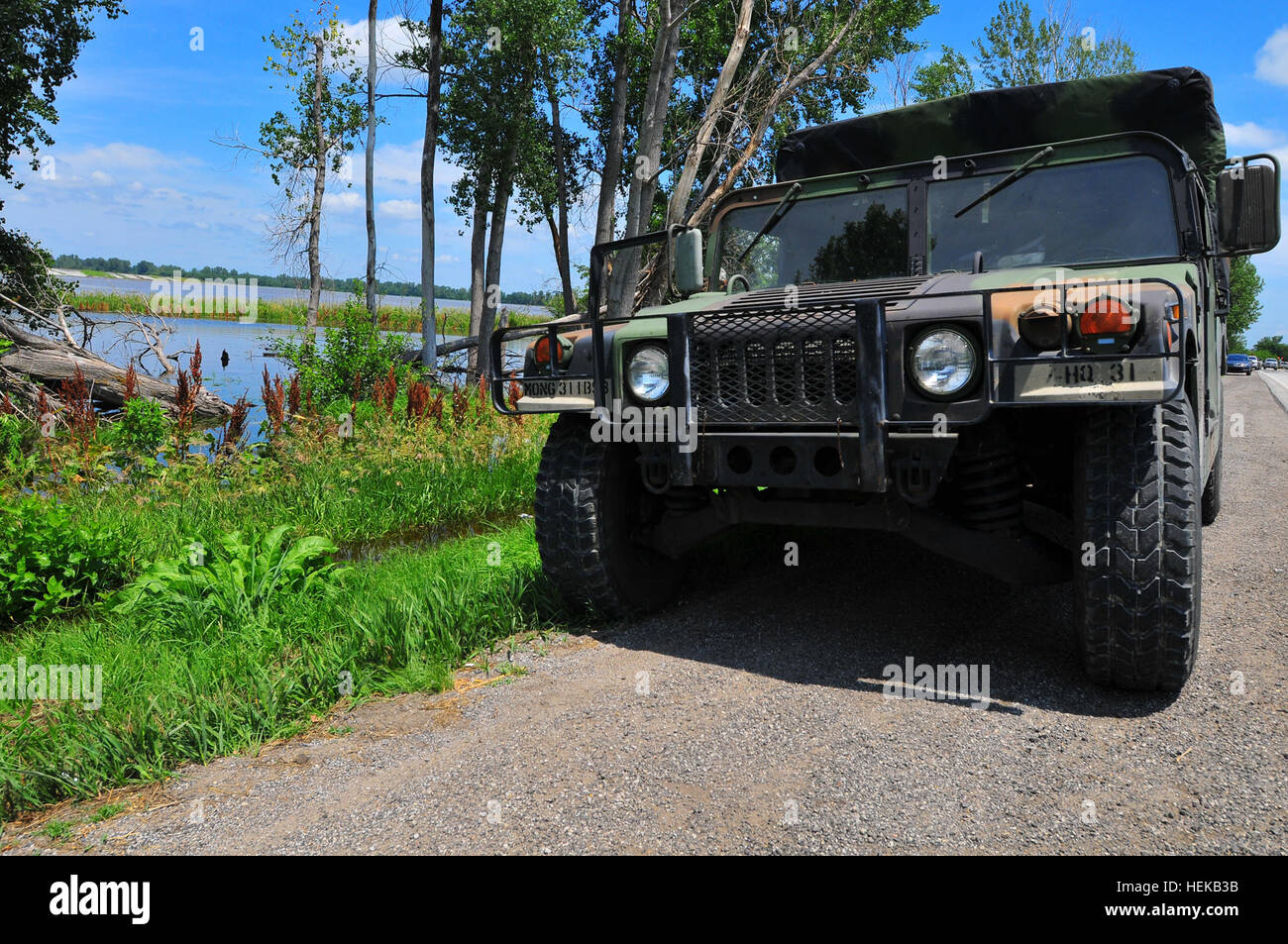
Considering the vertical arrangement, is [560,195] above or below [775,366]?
above

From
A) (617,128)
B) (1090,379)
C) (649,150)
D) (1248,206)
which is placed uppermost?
(617,128)

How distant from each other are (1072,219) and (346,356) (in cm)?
894

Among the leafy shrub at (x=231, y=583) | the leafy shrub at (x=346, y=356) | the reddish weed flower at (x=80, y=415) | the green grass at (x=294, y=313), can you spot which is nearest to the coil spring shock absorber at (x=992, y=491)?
the leafy shrub at (x=231, y=583)

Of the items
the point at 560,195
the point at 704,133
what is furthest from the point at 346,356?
the point at 560,195

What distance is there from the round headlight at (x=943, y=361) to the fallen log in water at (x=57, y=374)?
311 inches

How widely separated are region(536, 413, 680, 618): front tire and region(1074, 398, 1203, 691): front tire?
1927mm

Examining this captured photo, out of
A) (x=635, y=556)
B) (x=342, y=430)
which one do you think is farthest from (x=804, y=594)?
(x=342, y=430)

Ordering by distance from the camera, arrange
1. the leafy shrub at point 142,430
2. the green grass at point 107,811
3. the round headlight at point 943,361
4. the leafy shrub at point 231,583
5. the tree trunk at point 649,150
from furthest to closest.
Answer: the tree trunk at point 649,150
the leafy shrub at point 142,430
the leafy shrub at point 231,583
the round headlight at point 943,361
the green grass at point 107,811

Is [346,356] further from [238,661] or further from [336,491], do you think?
[238,661]

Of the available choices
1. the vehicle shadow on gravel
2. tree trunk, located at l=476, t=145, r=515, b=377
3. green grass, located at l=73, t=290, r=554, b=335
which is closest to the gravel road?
the vehicle shadow on gravel

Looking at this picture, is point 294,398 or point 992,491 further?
point 294,398

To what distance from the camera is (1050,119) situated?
516 centimetres

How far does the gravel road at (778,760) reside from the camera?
2.31 m

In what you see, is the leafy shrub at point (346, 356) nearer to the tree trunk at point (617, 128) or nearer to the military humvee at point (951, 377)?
the tree trunk at point (617, 128)
